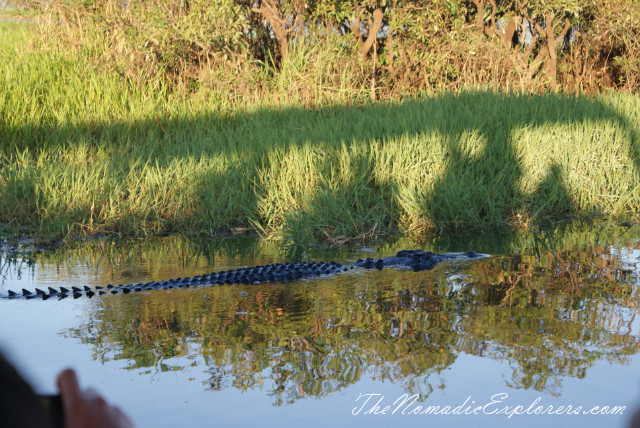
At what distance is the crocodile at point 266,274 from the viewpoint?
4.93m

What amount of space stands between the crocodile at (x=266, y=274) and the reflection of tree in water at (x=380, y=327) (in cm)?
11

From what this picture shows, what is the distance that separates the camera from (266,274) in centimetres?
524

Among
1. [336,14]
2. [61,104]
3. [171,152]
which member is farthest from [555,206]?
[61,104]

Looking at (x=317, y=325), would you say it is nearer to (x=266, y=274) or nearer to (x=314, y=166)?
(x=266, y=274)

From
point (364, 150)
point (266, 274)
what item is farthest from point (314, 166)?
point (266, 274)

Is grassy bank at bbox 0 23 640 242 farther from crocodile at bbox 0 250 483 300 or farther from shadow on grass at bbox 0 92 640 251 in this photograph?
crocodile at bbox 0 250 483 300

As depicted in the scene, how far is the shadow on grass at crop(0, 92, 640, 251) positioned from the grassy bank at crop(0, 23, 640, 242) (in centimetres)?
2

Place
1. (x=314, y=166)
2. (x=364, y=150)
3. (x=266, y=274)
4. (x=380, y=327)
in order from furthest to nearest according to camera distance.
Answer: (x=364, y=150), (x=314, y=166), (x=266, y=274), (x=380, y=327)

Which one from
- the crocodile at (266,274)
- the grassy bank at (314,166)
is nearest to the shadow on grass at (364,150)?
the grassy bank at (314,166)

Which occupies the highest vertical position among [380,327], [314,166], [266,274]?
[314,166]

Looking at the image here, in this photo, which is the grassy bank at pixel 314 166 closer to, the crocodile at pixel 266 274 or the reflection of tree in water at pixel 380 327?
the crocodile at pixel 266 274

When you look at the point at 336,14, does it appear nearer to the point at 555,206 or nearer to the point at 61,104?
the point at 61,104

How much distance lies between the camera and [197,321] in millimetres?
4281

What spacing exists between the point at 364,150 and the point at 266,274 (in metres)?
2.53
